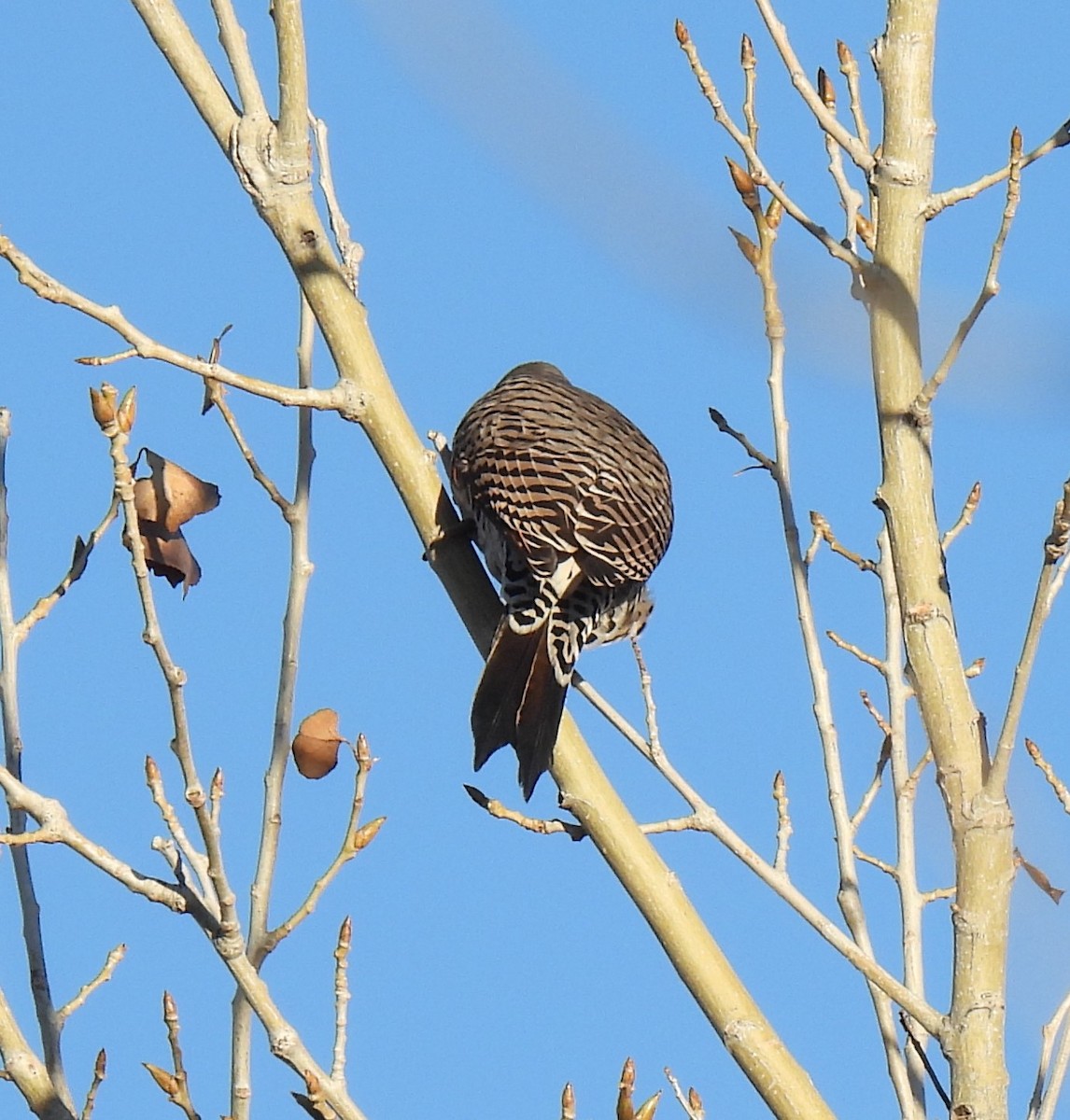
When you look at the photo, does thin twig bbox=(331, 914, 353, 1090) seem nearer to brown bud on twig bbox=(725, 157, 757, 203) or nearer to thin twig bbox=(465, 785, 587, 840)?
thin twig bbox=(465, 785, 587, 840)

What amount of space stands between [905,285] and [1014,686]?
27.7 inches

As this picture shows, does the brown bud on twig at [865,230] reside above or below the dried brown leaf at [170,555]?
above

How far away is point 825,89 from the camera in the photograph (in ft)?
11.7

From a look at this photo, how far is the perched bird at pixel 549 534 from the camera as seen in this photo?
326 cm

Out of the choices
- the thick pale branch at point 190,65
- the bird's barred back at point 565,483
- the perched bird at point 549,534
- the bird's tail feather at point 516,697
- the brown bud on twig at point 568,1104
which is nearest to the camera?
the brown bud on twig at point 568,1104

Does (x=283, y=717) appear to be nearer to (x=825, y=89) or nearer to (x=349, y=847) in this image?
(x=349, y=847)

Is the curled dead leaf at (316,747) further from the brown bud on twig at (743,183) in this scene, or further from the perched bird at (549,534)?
the brown bud on twig at (743,183)

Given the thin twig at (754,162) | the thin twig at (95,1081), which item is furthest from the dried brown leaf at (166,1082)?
the thin twig at (754,162)

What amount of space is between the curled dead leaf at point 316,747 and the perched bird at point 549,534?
0.97 ft

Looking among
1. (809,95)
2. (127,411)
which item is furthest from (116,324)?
(809,95)

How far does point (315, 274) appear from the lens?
310cm

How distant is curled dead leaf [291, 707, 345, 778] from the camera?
315 centimetres

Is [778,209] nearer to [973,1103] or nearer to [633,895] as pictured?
[633,895]

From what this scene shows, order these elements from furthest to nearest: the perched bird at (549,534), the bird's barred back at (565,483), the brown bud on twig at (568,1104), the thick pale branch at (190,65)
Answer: the bird's barred back at (565,483) → the perched bird at (549,534) → the thick pale branch at (190,65) → the brown bud on twig at (568,1104)
